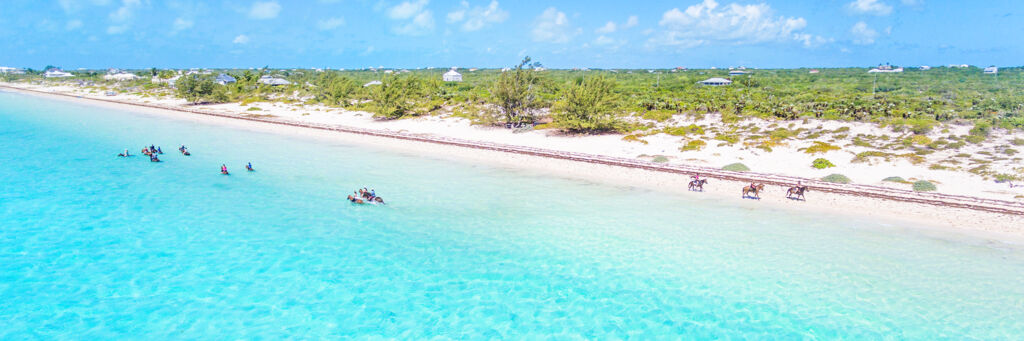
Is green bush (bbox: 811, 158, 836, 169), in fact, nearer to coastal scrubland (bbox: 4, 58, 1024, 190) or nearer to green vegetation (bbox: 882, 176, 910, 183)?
coastal scrubland (bbox: 4, 58, 1024, 190)

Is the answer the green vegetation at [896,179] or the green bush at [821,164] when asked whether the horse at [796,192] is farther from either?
the green bush at [821,164]

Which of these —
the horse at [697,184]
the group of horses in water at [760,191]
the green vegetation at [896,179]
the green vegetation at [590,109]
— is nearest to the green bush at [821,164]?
the green vegetation at [896,179]

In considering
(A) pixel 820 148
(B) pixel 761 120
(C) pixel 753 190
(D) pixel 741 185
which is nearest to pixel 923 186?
(D) pixel 741 185

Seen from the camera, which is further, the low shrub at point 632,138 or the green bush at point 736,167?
the low shrub at point 632,138

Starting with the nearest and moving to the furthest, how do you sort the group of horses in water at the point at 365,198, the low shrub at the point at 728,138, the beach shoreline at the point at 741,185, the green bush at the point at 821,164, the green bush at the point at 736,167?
the beach shoreline at the point at 741,185 → the group of horses in water at the point at 365,198 → the green bush at the point at 736,167 → the green bush at the point at 821,164 → the low shrub at the point at 728,138

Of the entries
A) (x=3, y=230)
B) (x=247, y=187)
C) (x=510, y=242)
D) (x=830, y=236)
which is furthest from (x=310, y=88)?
(x=830, y=236)

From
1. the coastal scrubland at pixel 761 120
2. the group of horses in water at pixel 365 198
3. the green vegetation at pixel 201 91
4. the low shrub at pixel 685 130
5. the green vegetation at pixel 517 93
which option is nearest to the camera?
the group of horses in water at pixel 365 198

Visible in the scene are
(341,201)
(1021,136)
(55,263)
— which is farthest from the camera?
(1021,136)

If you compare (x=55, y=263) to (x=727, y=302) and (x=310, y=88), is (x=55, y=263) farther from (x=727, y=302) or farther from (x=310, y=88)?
(x=310, y=88)
